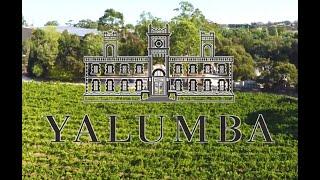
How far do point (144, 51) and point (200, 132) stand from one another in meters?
0.76

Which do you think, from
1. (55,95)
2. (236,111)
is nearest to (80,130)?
(55,95)

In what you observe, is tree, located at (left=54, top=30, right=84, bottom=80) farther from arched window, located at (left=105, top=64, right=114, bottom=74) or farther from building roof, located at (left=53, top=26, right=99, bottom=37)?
arched window, located at (left=105, top=64, right=114, bottom=74)

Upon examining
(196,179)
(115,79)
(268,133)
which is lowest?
(196,179)

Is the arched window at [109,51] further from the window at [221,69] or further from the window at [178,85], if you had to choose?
the window at [221,69]

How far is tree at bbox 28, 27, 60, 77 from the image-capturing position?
536 cm

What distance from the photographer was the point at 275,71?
5426 millimetres

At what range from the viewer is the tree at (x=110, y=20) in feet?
17.1

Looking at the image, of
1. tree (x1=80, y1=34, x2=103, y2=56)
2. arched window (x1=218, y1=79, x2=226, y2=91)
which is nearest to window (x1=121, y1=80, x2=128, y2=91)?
tree (x1=80, y1=34, x2=103, y2=56)

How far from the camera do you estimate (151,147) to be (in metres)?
5.31

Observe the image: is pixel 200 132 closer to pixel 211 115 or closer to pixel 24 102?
pixel 211 115

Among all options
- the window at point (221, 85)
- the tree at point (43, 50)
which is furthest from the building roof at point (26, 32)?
the window at point (221, 85)

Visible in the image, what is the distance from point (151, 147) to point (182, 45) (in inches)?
32.7

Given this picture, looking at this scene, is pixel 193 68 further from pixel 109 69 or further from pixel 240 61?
pixel 109 69

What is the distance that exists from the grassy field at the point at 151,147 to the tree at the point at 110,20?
0.54 m
